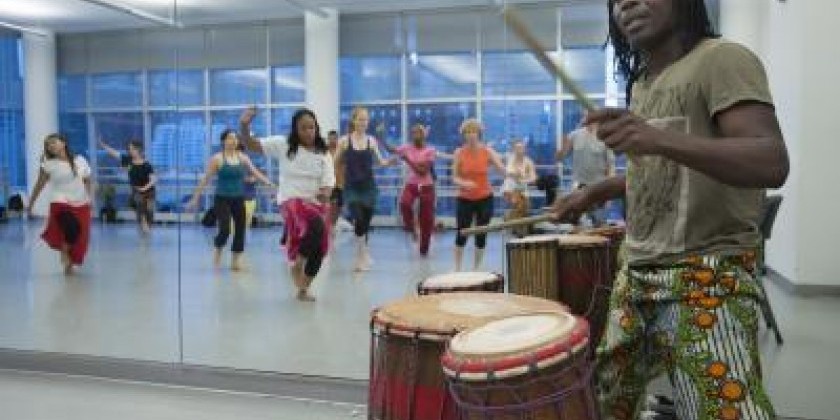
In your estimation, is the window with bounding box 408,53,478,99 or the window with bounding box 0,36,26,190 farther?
the window with bounding box 408,53,478,99

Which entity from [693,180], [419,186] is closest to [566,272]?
[419,186]

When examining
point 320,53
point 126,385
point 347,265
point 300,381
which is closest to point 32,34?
point 320,53

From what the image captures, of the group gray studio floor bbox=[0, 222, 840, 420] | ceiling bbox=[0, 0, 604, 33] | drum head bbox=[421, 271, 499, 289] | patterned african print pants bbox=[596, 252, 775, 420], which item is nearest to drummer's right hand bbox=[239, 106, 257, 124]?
ceiling bbox=[0, 0, 604, 33]

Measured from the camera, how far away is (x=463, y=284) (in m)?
2.26

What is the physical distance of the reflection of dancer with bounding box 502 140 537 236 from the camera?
3.94 meters

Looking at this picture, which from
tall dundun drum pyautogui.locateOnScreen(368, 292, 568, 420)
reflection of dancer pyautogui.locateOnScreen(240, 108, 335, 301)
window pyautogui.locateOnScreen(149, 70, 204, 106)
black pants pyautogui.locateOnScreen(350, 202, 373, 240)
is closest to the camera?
tall dundun drum pyautogui.locateOnScreen(368, 292, 568, 420)

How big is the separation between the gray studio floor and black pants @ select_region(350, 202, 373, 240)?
12cm

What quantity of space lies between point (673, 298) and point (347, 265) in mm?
4551

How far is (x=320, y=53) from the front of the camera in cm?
387

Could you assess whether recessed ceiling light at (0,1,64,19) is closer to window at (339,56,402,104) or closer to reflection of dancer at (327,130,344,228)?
window at (339,56,402,104)

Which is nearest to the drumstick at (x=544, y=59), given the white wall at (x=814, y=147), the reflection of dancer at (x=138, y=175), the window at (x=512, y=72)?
the window at (x=512, y=72)

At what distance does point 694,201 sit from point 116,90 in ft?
10.2

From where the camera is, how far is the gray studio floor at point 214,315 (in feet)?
10.9

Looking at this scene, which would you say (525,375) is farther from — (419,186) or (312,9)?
(419,186)
